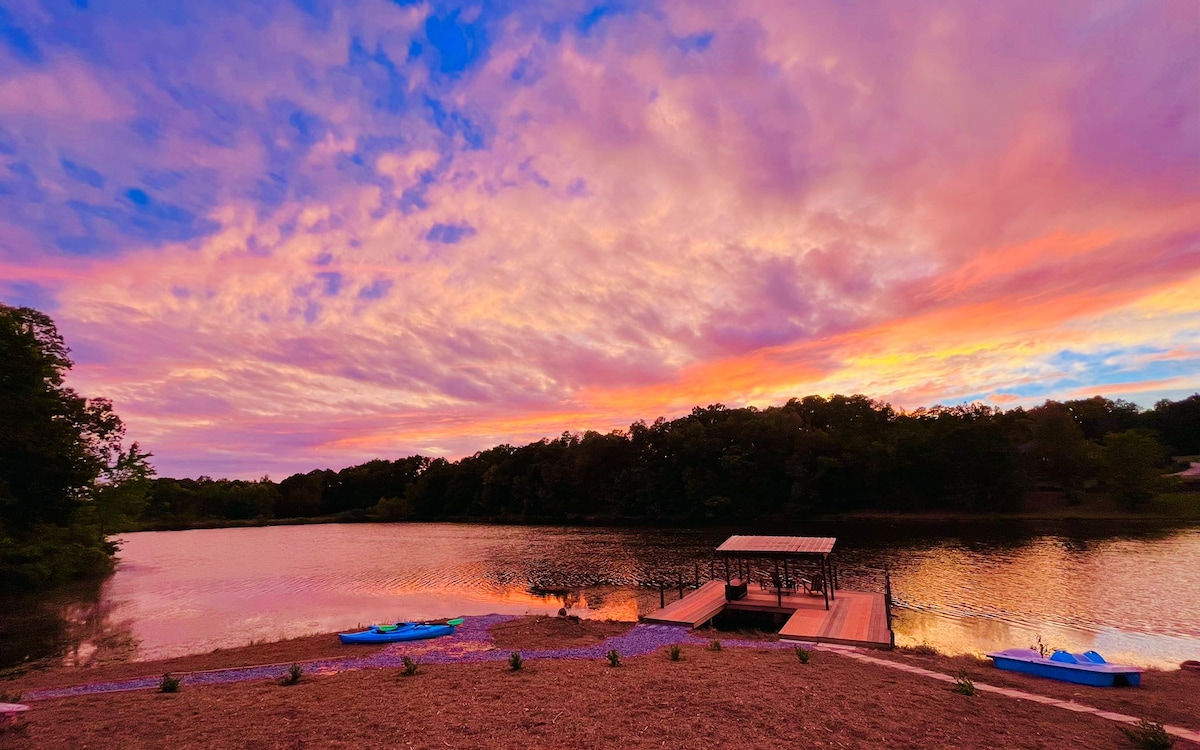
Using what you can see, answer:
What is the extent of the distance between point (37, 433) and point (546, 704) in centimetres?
4394

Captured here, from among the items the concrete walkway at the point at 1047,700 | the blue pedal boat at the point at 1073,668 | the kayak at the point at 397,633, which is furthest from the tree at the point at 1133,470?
the kayak at the point at 397,633

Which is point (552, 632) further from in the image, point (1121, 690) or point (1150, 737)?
point (1150, 737)

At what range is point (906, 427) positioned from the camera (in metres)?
93.6

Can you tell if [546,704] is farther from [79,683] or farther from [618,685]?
[79,683]

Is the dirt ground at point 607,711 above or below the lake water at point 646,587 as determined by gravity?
above

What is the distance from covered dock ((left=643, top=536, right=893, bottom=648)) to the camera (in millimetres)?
18703

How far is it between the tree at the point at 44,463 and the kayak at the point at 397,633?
2975 cm

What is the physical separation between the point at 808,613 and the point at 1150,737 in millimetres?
13881

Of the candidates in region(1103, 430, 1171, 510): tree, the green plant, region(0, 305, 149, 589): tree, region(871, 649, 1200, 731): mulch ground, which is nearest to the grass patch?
region(871, 649, 1200, 731): mulch ground

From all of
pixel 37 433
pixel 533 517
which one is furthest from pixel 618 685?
pixel 533 517

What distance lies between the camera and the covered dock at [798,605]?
18.7 m

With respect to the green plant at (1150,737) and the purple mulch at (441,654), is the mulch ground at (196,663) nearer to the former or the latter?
the purple mulch at (441,654)

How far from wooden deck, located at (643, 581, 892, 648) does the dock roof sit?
6.58 feet

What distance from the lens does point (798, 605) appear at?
2323 cm
